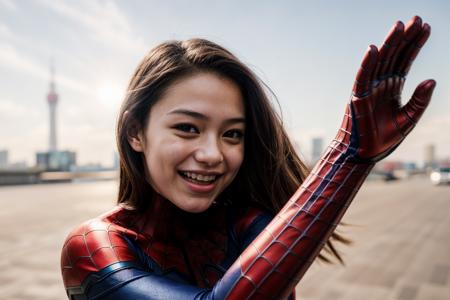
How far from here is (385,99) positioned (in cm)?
95

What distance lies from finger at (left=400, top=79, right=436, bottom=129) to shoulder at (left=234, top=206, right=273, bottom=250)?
2.15 ft

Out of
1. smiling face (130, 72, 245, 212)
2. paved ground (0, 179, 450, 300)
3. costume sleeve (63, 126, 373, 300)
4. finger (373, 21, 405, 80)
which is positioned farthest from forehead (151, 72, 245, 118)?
paved ground (0, 179, 450, 300)

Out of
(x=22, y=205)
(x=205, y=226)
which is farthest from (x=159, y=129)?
(x=22, y=205)

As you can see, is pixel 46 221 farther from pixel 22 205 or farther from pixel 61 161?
pixel 61 161

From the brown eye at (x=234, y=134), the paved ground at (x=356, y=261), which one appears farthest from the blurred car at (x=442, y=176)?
the brown eye at (x=234, y=134)

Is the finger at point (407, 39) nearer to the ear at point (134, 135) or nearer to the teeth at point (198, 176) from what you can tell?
the teeth at point (198, 176)

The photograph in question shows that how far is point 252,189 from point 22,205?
12385mm

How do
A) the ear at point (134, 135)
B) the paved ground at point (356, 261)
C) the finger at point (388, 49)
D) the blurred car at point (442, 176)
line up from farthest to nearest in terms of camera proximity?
the blurred car at point (442, 176) → the paved ground at point (356, 261) → the ear at point (134, 135) → the finger at point (388, 49)

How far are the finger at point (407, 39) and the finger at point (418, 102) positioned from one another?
83mm

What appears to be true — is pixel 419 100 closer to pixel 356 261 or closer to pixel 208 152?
pixel 208 152

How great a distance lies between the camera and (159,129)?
1.27 metres

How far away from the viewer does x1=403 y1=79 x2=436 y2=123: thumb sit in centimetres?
94

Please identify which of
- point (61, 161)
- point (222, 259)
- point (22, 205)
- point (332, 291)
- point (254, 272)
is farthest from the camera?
point (61, 161)

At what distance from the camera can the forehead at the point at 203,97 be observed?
1.24m
